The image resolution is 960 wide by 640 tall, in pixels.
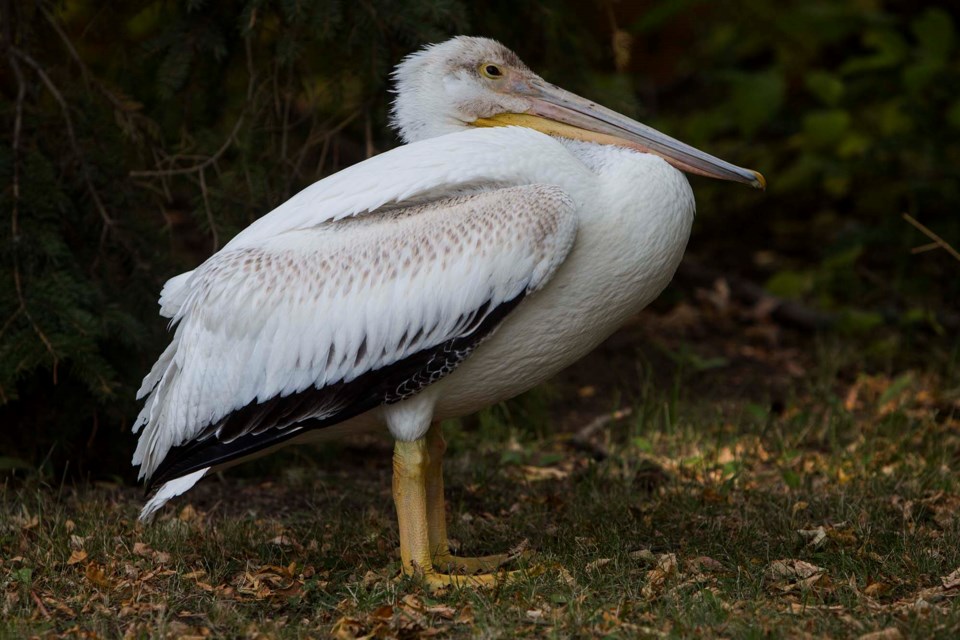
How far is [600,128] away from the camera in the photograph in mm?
4891

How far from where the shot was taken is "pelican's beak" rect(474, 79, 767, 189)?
4711mm

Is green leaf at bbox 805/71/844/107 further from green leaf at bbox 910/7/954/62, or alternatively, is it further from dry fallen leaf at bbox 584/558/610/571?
dry fallen leaf at bbox 584/558/610/571

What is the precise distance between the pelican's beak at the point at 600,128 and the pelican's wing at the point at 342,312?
637 mm

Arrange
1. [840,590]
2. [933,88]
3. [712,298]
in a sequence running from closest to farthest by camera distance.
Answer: [840,590], [933,88], [712,298]

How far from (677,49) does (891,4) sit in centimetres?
226

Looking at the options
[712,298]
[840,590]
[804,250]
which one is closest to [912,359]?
[712,298]

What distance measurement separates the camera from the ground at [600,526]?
4.04 metres

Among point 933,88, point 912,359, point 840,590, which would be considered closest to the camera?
point 840,590

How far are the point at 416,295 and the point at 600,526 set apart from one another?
1.47 meters

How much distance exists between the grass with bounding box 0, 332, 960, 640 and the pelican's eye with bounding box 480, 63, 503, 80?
190 cm

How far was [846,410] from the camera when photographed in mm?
7012

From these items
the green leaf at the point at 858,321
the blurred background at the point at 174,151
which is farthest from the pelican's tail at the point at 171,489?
the green leaf at the point at 858,321

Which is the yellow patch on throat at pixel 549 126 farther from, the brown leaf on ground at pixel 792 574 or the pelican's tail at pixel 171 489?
the pelican's tail at pixel 171 489

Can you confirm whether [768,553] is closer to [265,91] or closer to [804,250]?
[265,91]
